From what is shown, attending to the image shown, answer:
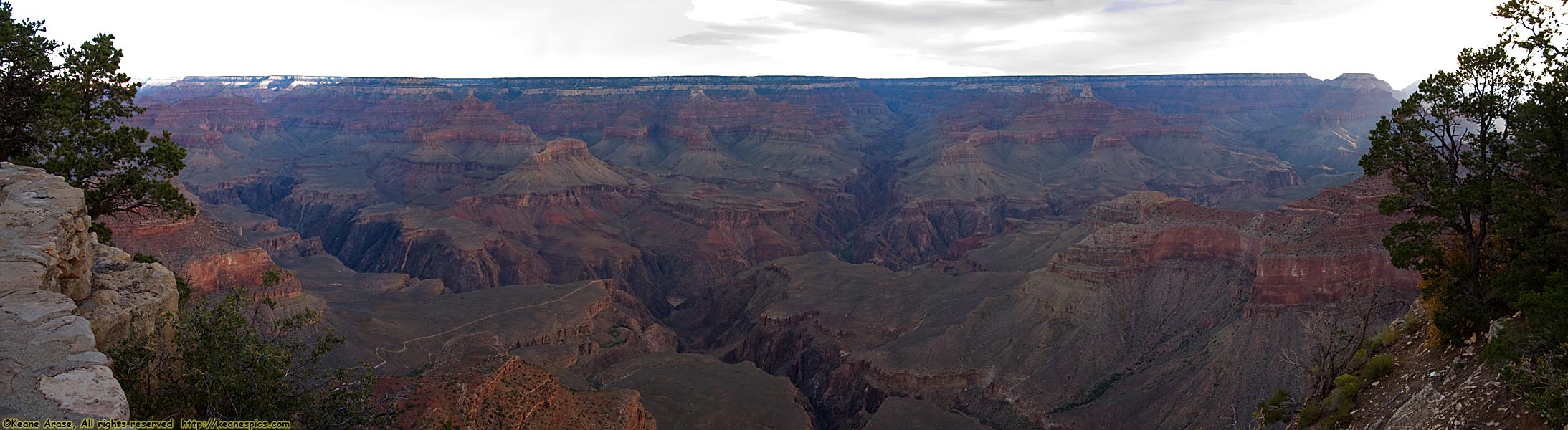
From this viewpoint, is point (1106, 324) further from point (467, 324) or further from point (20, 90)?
point (20, 90)

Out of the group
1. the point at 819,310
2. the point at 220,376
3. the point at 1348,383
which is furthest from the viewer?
the point at 819,310

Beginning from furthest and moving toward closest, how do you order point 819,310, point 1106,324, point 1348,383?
point 819,310 < point 1106,324 < point 1348,383

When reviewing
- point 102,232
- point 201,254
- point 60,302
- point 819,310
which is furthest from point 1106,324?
point 201,254

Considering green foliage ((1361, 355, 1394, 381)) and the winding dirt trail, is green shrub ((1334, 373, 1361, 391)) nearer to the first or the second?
green foliage ((1361, 355, 1394, 381))

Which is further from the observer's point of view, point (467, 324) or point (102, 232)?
point (467, 324)

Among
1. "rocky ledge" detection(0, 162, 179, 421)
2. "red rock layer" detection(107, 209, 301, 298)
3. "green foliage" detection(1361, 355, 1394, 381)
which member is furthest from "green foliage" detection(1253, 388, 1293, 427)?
"red rock layer" detection(107, 209, 301, 298)

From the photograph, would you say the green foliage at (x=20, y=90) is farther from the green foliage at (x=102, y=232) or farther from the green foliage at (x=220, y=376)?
the green foliage at (x=220, y=376)

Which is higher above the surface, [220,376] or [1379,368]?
[220,376]

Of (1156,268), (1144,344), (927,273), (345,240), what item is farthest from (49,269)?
(345,240)
